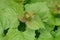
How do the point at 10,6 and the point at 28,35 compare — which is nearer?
the point at 28,35

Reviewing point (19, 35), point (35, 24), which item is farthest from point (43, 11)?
point (19, 35)

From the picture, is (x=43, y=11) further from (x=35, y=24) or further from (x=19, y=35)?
(x=19, y=35)

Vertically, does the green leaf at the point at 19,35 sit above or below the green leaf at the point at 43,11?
below

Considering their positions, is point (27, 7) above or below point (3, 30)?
above

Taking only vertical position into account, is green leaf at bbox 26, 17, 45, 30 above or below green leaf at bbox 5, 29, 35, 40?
above

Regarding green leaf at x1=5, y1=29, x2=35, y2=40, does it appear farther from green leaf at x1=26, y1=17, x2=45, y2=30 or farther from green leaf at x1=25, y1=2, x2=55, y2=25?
green leaf at x1=25, y1=2, x2=55, y2=25

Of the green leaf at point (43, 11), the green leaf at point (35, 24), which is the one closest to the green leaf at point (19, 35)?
the green leaf at point (35, 24)

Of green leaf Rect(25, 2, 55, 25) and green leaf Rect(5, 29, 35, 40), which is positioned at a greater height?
green leaf Rect(25, 2, 55, 25)

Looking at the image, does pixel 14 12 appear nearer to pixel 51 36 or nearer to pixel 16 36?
pixel 16 36

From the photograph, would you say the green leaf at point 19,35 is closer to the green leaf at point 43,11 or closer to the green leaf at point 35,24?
the green leaf at point 35,24

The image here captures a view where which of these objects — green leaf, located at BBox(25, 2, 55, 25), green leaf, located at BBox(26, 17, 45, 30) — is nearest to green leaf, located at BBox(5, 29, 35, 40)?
green leaf, located at BBox(26, 17, 45, 30)

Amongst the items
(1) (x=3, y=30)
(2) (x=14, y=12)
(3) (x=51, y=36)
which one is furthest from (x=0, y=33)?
(3) (x=51, y=36)
